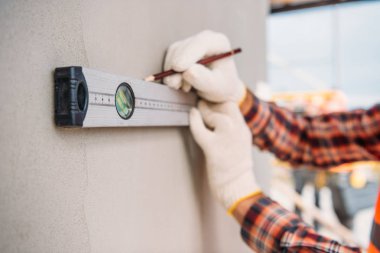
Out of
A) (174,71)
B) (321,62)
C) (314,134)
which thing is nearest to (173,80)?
(174,71)

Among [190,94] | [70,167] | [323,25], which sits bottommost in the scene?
[70,167]

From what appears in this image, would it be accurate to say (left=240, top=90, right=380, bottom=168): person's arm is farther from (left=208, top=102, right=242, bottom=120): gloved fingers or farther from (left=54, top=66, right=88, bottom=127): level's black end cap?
(left=54, top=66, right=88, bottom=127): level's black end cap

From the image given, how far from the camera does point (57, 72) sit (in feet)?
1.47

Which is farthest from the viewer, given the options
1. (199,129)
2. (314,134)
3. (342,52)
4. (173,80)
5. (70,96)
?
(342,52)

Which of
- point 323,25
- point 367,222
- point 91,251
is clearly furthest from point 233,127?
point 323,25

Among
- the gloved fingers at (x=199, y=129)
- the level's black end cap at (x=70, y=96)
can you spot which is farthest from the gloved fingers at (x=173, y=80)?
the level's black end cap at (x=70, y=96)

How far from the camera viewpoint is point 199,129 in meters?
0.81

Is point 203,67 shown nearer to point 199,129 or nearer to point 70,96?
point 199,129

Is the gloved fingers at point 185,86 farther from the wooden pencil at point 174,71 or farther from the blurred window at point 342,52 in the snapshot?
the blurred window at point 342,52

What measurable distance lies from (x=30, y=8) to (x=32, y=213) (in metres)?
0.24

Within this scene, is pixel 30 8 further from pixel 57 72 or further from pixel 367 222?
pixel 367 222

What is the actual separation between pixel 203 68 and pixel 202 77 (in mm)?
19

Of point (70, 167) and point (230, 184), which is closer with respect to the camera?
point (70, 167)

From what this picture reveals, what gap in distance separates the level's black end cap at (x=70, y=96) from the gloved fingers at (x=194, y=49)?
0.91 ft
